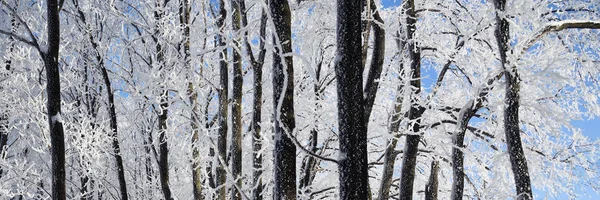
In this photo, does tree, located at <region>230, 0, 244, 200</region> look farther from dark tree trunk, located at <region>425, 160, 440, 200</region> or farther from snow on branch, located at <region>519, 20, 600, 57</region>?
dark tree trunk, located at <region>425, 160, 440, 200</region>

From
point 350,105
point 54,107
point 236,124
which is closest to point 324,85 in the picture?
point 236,124

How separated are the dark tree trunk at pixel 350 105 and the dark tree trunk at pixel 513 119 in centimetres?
386

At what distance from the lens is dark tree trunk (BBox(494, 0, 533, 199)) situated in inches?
248

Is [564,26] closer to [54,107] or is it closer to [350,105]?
[350,105]

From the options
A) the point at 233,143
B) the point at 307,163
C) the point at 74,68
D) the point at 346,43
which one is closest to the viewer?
the point at 346,43

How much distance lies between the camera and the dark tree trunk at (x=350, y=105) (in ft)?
10.2

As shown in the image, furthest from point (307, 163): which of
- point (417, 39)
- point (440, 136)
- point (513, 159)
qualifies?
point (513, 159)

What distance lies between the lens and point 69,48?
1077 centimetres

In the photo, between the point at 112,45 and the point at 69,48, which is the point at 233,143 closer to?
the point at 112,45

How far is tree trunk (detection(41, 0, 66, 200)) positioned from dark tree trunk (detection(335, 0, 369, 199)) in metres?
3.12

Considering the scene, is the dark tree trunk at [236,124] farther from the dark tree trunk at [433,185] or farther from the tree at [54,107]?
the dark tree trunk at [433,185]

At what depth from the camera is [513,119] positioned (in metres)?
6.46

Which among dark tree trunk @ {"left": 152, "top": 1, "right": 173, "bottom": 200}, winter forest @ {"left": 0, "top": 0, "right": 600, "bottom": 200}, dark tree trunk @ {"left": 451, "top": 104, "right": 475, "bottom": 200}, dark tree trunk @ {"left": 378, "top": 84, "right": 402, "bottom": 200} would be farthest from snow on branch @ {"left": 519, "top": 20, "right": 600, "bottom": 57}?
dark tree trunk @ {"left": 152, "top": 1, "right": 173, "bottom": 200}

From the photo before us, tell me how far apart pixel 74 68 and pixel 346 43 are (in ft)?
32.8
